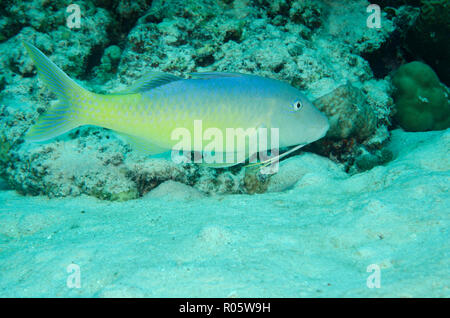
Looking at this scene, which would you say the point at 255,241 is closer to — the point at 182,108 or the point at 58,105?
the point at 182,108

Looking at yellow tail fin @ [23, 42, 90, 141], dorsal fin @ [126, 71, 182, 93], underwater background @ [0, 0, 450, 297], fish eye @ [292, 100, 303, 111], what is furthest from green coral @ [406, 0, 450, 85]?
yellow tail fin @ [23, 42, 90, 141]

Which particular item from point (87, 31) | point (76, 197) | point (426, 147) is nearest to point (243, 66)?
point (426, 147)

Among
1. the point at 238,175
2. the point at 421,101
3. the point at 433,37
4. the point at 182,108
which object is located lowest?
the point at 238,175

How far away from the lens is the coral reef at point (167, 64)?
3.86 metres

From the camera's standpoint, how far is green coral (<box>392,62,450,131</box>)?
5582 millimetres

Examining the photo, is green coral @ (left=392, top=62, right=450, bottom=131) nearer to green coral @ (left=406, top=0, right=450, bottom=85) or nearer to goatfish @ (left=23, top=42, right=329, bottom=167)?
green coral @ (left=406, top=0, right=450, bottom=85)

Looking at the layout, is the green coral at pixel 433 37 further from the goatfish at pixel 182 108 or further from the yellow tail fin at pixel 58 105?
the yellow tail fin at pixel 58 105

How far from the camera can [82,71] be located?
5.62 m

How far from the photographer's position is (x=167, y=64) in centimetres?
459

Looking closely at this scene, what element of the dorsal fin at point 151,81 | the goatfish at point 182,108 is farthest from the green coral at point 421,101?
the dorsal fin at point 151,81

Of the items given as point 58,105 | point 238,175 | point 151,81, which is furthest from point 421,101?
point 58,105

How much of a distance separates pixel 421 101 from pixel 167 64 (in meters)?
5.26

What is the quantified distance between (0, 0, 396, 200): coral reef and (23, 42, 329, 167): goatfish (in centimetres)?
113
